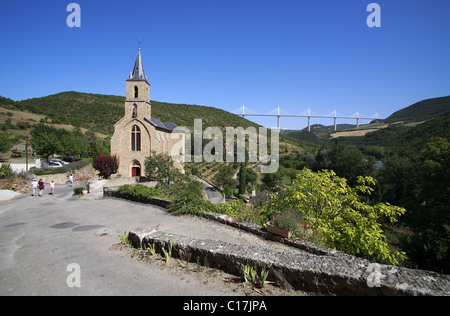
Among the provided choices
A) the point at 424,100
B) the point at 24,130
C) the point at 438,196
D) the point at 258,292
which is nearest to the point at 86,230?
the point at 258,292

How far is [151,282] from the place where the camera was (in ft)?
13.5

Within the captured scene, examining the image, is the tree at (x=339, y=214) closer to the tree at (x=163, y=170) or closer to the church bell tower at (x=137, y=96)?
the tree at (x=163, y=170)

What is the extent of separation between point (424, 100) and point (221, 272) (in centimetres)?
15404

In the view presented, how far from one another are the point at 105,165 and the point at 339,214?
24480 mm

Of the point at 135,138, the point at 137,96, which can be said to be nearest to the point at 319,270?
the point at 135,138

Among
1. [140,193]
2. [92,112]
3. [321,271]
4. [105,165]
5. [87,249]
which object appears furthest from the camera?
[92,112]

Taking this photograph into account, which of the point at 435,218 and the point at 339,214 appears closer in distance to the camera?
the point at 339,214

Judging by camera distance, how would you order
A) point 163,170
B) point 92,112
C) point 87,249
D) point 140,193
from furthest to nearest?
point 92,112, point 163,170, point 140,193, point 87,249

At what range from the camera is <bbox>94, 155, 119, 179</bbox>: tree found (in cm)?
2486

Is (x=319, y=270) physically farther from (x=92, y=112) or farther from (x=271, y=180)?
(x=92, y=112)

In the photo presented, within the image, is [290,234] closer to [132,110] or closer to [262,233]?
[262,233]

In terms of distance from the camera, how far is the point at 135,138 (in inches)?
1130

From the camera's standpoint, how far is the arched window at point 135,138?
28703 millimetres

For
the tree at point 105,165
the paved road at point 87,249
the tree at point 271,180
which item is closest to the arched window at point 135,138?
the tree at point 105,165
